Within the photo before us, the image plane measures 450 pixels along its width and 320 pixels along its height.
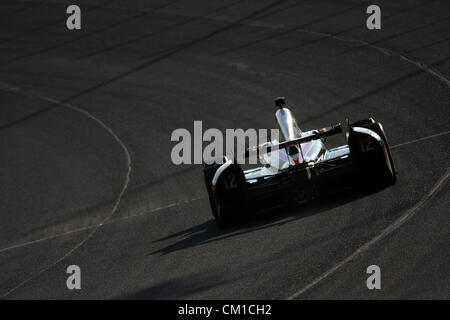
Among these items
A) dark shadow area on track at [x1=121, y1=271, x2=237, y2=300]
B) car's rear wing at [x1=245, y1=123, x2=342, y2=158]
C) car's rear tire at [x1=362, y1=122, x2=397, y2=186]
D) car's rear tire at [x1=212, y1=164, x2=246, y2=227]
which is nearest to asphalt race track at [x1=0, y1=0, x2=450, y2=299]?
dark shadow area on track at [x1=121, y1=271, x2=237, y2=300]

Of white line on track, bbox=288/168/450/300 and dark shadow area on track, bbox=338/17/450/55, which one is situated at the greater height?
dark shadow area on track, bbox=338/17/450/55

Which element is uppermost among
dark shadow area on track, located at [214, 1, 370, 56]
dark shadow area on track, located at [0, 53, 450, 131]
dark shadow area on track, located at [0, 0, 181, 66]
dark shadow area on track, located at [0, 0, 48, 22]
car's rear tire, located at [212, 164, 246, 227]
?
dark shadow area on track, located at [0, 0, 48, 22]

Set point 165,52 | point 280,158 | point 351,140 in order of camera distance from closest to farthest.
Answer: point 351,140 < point 280,158 < point 165,52

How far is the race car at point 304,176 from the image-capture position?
1193 centimetres

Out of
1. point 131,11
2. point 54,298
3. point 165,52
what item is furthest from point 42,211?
point 131,11

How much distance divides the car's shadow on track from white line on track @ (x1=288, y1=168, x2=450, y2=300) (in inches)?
35.9

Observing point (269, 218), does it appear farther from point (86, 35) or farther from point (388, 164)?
point (86, 35)

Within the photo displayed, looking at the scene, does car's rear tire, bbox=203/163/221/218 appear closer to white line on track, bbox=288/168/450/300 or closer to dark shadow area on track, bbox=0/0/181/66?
white line on track, bbox=288/168/450/300

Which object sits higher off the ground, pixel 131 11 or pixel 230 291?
pixel 131 11

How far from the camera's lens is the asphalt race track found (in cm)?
1050

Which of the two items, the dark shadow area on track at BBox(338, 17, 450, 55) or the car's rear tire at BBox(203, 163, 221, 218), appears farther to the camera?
the dark shadow area on track at BBox(338, 17, 450, 55)

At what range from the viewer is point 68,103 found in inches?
941

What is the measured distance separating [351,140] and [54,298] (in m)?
5.40
